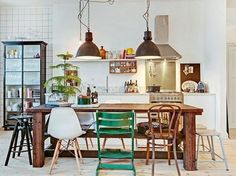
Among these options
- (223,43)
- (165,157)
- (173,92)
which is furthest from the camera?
(173,92)

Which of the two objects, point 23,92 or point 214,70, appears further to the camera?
point 23,92

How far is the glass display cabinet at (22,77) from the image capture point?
731cm

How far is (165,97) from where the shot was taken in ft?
21.6

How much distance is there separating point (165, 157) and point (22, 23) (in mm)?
5321

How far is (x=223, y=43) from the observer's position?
20.0ft

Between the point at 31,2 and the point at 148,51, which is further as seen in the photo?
the point at 31,2

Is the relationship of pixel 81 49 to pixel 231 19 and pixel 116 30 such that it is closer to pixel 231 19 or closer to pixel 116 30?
pixel 116 30

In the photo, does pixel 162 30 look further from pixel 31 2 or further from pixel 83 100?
pixel 83 100

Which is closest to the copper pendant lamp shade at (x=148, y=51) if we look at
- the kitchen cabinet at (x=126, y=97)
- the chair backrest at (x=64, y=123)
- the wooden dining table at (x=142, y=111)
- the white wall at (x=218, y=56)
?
the wooden dining table at (x=142, y=111)

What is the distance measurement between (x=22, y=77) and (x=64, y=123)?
3945 millimetres

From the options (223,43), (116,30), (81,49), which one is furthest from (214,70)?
(81,49)

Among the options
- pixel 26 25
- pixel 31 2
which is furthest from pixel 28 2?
pixel 26 25

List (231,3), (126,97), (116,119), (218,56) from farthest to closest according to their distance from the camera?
(231,3) → (126,97) → (218,56) → (116,119)

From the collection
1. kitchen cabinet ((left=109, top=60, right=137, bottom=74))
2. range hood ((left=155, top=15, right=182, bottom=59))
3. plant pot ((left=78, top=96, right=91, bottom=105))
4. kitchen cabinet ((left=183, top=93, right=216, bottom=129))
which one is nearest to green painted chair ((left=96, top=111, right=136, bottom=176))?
plant pot ((left=78, top=96, right=91, bottom=105))
